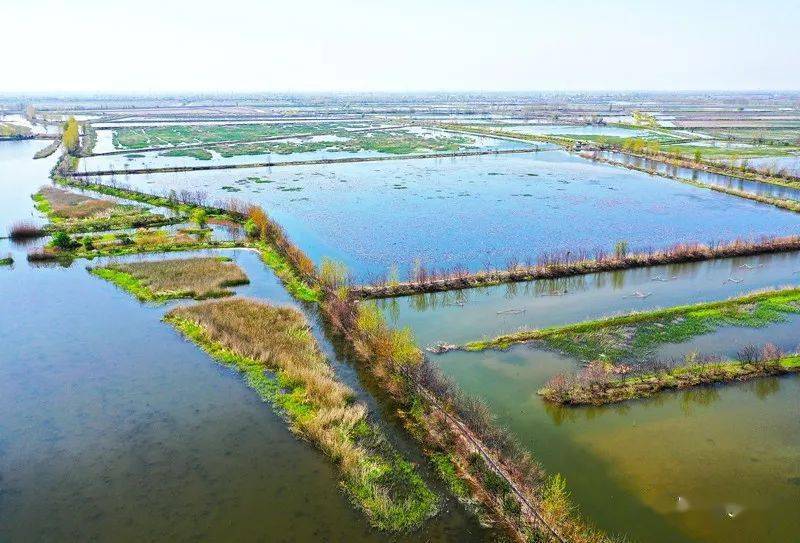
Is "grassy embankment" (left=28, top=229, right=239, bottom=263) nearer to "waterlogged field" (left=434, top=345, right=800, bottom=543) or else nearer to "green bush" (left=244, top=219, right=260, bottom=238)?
"green bush" (left=244, top=219, right=260, bottom=238)

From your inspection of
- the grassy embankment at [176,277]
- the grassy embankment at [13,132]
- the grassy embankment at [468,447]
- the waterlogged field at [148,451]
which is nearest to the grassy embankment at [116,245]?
the grassy embankment at [176,277]

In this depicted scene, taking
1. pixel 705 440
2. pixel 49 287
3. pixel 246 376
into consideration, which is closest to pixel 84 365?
pixel 246 376

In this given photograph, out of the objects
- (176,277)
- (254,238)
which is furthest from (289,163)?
(176,277)

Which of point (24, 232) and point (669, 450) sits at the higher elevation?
point (24, 232)

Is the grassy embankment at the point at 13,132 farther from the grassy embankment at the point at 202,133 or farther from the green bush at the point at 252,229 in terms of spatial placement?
the green bush at the point at 252,229

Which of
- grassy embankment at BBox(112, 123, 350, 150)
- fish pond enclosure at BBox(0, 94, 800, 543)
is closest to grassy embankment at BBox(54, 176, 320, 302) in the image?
fish pond enclosure at BBox(0, 94, 800, 543)

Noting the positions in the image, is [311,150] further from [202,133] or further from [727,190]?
[727,190]

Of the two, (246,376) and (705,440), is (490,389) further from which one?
(246,376)
